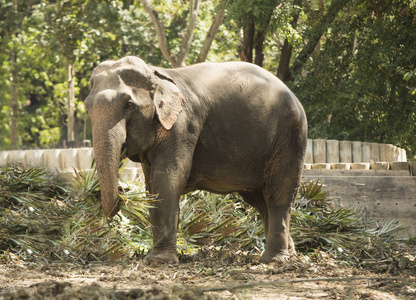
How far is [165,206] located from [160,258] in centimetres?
47

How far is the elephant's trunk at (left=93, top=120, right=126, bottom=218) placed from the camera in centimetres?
534

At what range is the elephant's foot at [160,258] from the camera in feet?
18.6

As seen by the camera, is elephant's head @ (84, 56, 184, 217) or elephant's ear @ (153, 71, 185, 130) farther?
elephant's ear @ (153, 71, 185, 130)

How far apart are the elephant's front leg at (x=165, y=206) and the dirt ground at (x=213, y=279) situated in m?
0.17

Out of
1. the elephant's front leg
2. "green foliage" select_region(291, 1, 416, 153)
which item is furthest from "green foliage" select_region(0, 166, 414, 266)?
"green foliage" select_region(291, 1, 416, 153)

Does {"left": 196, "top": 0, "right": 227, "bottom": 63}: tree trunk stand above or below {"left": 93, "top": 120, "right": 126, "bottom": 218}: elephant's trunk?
above

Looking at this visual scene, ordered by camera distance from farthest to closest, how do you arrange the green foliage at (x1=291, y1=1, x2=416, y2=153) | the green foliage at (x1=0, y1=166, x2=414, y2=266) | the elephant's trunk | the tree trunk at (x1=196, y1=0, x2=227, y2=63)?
the tree trunk at (x1=196, y1=0, x2=227, y2=63) < the green foliage at (x1=291, y1=1, x2=416, y2=153) < the green foliage at (x1=0, y1=166, x2=414, y2=266) < the elephant's trunk

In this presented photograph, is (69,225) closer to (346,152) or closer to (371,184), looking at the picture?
(371,184)

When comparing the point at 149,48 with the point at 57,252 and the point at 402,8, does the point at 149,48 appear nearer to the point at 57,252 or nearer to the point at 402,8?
the point at 402,8

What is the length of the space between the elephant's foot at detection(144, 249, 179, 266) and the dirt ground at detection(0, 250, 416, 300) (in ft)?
0.31

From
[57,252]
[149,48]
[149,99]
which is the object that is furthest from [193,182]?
[149,48]

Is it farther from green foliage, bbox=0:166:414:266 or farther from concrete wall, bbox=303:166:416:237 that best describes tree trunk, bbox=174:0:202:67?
green foliage, bbox=0:166:414:266

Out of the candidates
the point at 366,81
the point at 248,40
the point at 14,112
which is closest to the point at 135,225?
the point at 366,81

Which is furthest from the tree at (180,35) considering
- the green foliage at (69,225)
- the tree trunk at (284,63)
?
the green foliage at (69,225)
